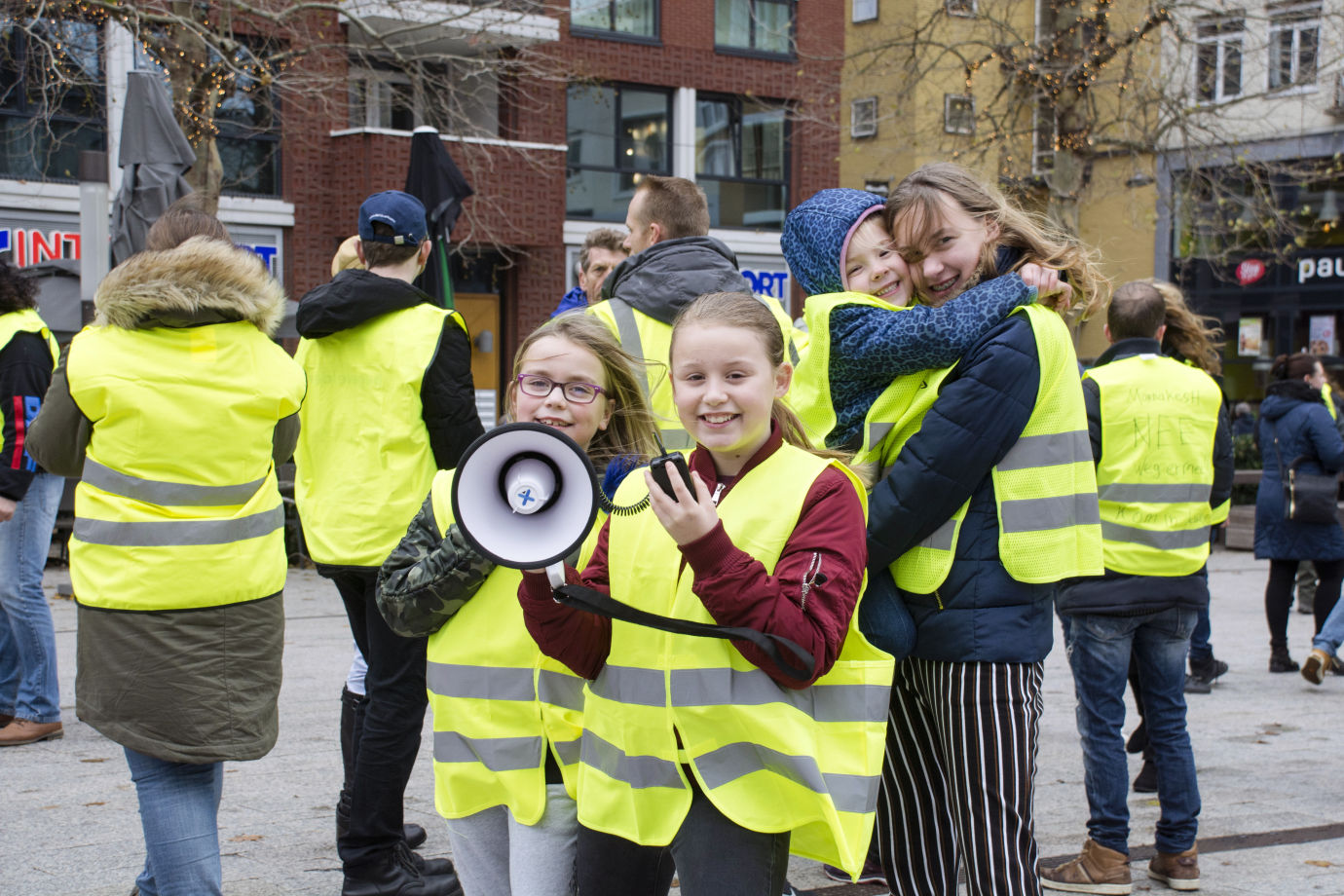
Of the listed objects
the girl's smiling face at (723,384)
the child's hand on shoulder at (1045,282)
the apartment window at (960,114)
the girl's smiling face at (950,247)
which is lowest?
the girl's smiling face at (723,384)

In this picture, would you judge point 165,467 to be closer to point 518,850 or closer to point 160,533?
point 160,533

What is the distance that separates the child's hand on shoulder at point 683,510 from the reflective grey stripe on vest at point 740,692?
32cm

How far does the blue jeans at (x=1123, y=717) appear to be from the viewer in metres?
4.57

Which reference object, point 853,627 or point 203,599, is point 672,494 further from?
point 203,599

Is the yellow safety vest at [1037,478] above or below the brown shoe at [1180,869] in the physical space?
above

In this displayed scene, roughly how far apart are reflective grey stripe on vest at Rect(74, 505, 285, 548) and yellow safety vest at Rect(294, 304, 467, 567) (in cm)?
66

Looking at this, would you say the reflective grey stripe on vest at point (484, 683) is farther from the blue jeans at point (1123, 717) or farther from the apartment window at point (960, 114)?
the apartment window at point (960, 114)

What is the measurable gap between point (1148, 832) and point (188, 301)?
3980 millimetres

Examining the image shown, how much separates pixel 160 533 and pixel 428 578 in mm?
820

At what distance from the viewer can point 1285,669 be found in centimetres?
870

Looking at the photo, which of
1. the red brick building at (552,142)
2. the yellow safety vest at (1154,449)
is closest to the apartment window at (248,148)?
the red brick building at (552,142)

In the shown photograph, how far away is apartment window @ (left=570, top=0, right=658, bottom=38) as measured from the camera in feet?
75.7

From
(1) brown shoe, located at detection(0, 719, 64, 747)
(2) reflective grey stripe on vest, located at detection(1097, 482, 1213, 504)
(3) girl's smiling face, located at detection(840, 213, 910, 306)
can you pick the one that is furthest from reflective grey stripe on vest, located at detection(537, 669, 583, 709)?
(1) brown shoe, located at detection(0, 719, 64, 747)

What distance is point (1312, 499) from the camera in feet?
28.3
